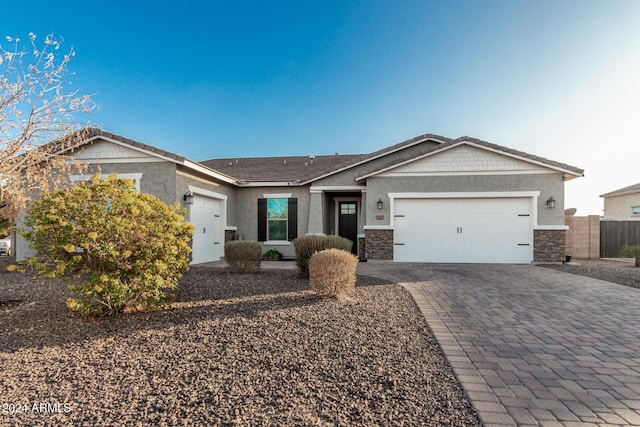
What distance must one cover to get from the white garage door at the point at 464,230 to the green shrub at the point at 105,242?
8524 mm

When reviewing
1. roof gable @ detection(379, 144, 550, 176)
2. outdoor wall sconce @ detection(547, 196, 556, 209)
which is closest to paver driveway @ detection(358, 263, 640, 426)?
outdoor wall sconce @ detection(547, 196, 556, 209)

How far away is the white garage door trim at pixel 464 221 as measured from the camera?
10.4 metres

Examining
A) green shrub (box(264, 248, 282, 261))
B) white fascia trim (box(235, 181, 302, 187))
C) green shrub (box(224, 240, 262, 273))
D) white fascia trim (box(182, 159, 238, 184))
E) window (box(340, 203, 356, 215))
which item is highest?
white fascia trim (box(182, 159, 238, 184))

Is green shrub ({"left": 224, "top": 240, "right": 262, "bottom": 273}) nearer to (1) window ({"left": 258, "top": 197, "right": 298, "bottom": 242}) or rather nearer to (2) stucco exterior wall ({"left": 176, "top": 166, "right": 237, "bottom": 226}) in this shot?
(2) stucco exterior wall ({"left": 176, "top": 166, "right": 237, "bottom": 226})

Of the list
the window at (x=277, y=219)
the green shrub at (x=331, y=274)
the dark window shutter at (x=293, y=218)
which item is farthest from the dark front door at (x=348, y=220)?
the green shrub at (x=331, y=274)

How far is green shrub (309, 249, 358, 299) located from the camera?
5.34 m

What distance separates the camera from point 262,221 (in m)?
13.1

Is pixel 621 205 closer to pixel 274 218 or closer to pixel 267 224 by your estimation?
pixel 274 218

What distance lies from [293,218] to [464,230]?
22.7 ft

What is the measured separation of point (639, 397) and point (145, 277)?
563cm

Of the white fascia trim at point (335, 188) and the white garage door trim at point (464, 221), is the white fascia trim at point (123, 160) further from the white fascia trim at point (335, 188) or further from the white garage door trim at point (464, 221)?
the white garage door trim at point (464, 221)

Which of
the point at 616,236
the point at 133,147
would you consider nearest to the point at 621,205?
the point at 616,236

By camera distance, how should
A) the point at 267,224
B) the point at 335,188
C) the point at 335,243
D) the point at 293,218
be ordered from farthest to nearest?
the point at 267,224 < the point at 293,218 < the point at 335,188 < the point at 335,243

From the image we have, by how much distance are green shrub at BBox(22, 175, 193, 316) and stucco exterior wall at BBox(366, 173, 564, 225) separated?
7.93 metres
